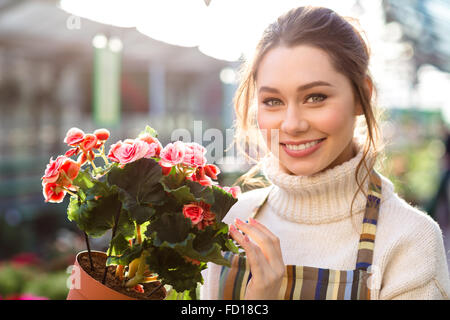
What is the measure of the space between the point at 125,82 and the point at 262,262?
903 centimetres

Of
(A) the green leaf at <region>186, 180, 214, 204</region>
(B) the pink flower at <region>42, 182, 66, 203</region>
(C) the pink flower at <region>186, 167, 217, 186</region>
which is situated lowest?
(B) the pink flower at <region>42, 182, 66, 203</region>

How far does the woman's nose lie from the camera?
124 centimetres

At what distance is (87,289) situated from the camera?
3.22 ft

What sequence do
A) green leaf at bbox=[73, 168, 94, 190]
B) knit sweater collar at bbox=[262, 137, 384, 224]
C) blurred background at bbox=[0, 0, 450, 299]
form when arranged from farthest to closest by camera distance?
blurred background at bbox=[0, 0, 450, 299] < knit sweater collar at bbox=[262, 137, 384, 224] < green leaf at bbox=[73, 168, 94, 190]

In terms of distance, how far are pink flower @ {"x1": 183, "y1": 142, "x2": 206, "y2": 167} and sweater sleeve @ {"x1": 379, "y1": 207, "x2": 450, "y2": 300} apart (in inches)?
24.3

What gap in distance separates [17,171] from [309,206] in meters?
6.55

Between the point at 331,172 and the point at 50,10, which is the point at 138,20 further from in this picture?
the point at 50,10

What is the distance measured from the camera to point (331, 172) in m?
1.38

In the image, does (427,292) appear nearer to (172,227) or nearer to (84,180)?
(172,227)

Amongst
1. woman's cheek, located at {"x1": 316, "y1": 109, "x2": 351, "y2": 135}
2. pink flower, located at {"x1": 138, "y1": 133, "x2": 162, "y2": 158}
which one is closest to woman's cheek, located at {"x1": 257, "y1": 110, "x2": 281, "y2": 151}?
woman's cheek, located at {"x1": 316, "y1": 109, "x2": 351, "y2": 135}

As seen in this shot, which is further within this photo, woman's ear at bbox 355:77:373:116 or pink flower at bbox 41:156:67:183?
woman's ear at bbox 355:77:373:116

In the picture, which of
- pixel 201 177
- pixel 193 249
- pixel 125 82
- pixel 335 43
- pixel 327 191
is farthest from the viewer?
pixel 125 82

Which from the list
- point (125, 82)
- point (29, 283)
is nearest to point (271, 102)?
point (29, 283)

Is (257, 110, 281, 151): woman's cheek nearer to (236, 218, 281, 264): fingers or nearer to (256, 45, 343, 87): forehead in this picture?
(256, 45, 343, 87): forehead
